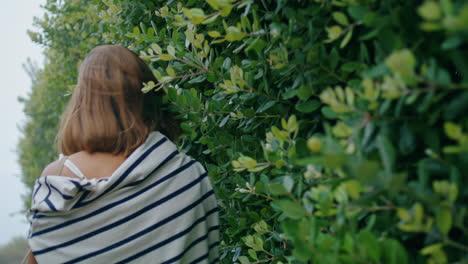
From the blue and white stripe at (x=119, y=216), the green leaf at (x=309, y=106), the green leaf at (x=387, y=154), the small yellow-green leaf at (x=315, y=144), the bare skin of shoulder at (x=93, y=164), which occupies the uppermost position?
the small yellow-green leaf at (x=315, y=144)

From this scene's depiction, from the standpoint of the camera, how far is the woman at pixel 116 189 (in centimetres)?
157

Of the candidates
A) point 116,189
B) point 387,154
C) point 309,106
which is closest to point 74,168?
point 116,189

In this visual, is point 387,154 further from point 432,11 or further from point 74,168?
point 74,168

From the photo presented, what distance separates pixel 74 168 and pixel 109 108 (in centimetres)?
28

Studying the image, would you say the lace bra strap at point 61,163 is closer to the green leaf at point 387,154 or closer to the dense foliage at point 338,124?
the dense foliage at point 338,124

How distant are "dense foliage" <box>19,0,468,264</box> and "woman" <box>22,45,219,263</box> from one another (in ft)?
0.51

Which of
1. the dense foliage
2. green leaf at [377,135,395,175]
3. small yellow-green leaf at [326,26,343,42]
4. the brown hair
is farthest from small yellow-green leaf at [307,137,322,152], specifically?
the brown hair

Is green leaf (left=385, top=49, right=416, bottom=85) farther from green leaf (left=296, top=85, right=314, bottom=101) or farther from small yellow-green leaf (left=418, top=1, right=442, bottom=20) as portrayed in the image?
green leaf (left=296, top=85, right=314, bottom=101)

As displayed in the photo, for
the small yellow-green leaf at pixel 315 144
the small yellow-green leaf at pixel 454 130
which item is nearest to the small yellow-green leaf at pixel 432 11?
the small yellow-green leaf at pixel 454 130

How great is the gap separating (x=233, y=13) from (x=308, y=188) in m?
0.75

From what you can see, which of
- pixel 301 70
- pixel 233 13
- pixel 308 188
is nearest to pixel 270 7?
pixel 233 13

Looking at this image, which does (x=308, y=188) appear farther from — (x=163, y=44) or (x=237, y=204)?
(x=163, y=44)

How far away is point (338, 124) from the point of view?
85cm

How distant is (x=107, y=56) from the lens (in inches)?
69.8
